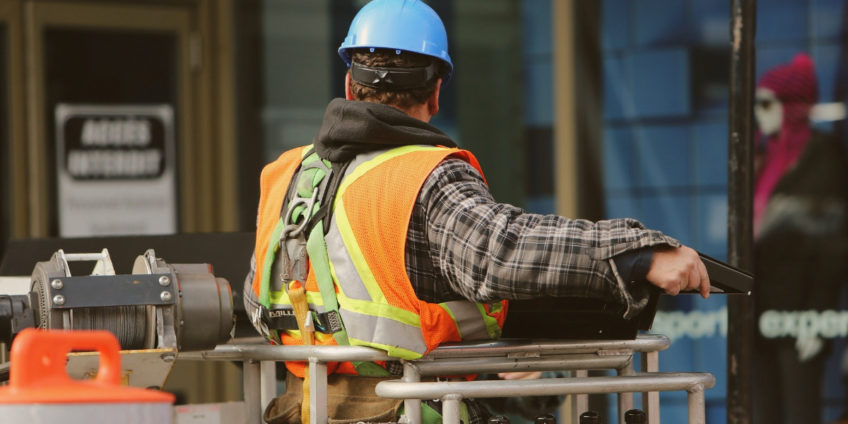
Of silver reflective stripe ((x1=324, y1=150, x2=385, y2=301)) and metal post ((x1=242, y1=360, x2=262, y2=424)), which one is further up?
silver reflective stripe ((x1=324, y1=150, x2=385, y2=301))

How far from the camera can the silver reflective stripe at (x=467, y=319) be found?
3.04 metres

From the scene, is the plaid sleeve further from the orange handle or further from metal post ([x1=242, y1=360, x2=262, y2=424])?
the orange handle

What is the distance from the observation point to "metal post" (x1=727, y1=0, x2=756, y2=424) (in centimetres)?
350

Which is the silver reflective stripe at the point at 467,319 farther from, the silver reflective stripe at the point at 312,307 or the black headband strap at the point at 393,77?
the black headband strap at the point at 393,77

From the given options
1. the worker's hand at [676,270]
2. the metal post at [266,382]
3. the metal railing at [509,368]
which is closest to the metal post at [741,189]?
the metal railing at [509,368]

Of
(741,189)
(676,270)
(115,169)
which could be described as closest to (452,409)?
(676,270)

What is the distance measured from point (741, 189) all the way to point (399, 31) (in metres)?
1.11

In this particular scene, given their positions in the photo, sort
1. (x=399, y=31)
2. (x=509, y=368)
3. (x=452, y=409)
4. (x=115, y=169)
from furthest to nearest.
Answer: (x=115, y=169) < (x=399, y=31) < (x=509, y=368) < (x=452, y=409)

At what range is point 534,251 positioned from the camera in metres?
2.77

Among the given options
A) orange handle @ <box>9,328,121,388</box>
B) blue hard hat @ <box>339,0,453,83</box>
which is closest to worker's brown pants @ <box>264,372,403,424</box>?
blue hard hat @ <box>339,0,453,83</box>

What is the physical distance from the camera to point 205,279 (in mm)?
2879

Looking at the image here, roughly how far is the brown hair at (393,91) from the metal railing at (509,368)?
0.70m

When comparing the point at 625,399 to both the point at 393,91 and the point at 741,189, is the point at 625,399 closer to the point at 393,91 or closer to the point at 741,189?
the point at 741,189

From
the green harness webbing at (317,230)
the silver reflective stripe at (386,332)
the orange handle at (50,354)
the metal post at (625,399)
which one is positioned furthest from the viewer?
the metal post at (625,399)
